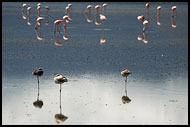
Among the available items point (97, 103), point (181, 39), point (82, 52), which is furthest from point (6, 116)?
point (181, 39)

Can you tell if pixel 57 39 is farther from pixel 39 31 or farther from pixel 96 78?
pixel 96 78

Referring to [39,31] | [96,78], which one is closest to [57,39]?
[39,31]

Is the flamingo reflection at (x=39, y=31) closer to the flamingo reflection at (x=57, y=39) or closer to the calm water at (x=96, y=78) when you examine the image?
the calm water at (x=96, y=78)

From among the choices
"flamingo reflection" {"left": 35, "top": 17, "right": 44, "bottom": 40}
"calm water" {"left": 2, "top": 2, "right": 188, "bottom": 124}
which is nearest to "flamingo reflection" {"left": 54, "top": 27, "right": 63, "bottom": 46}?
"calm water" {"left": 2, "top": 2, "right": 188, "bottom": 124}

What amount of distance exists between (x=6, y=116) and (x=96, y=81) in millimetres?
4231

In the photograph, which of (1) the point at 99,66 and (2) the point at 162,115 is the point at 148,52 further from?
(2) the point at 162,115

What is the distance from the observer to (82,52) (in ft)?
73.9

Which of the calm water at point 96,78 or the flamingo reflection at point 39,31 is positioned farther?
the flamingo reflection at point 39,31

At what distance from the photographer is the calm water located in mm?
12805

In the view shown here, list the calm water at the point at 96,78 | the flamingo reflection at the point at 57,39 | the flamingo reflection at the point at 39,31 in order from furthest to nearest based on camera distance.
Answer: the flamingo reflection at the point at 39,31 < the flamingo reflection at the point at 57,39 < the calm water at the point at 96,78

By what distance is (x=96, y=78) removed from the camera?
16.6 m

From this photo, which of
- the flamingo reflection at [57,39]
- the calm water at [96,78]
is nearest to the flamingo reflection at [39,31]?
the calm water at [96,78]

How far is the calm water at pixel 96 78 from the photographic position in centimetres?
1280

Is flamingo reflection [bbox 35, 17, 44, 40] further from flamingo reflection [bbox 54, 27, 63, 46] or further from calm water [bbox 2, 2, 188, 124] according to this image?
flamingo reflection [bbox 54, 27, 63, 46]
